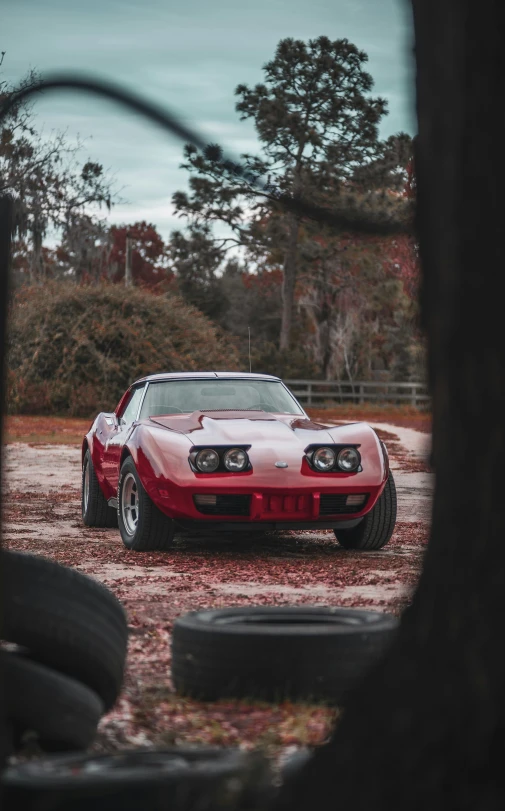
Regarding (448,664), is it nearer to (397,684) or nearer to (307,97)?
(397,684)

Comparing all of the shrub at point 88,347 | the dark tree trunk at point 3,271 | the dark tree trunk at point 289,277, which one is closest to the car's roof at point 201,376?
the dark tree trunk at point 3,271

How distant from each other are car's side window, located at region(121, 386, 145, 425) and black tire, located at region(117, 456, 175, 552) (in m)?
0.77

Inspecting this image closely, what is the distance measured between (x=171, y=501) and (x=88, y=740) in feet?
14.7

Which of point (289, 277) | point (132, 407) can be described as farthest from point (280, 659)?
point (289, 277)

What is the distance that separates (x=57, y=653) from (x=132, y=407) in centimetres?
594

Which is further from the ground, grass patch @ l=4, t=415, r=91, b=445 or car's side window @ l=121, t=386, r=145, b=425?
car's side window @ l=121, t=386, r=145, b=425

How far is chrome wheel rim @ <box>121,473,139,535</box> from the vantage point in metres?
8.56

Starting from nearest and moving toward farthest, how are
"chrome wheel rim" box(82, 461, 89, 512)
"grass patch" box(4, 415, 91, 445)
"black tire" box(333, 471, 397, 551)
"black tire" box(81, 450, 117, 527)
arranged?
"black tire" box(333, 471, 397, 551) → "black tire" box(81, 450, 117, 527) → "chrome wheel rim" box(82, 461, 89, 512) → "grass patch" box(4, 415, 91, 445)

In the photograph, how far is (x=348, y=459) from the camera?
8.13 meters

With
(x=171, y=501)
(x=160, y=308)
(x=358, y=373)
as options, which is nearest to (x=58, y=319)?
(x=160, y=308)

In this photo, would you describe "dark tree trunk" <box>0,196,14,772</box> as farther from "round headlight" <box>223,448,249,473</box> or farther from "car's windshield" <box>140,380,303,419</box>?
"car's windshield" <box>140,380,303,419</box>

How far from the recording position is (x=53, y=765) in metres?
2.69

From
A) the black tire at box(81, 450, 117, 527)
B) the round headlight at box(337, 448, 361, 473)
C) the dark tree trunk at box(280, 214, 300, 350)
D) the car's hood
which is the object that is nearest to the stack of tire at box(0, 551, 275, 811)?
the car's hood

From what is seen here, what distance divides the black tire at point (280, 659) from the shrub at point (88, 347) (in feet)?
91.5
